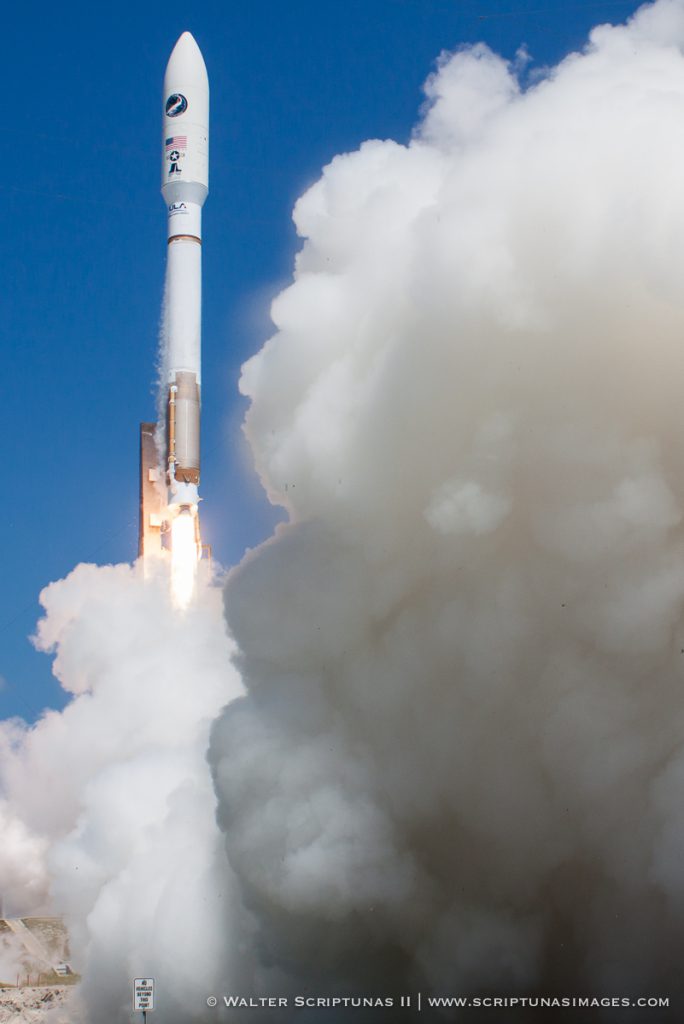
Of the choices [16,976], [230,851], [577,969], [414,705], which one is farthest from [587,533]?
[16,976]

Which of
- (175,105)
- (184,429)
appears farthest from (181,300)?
(175,105)

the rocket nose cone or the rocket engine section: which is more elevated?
the rocket nose cone

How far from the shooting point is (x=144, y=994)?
23.9 meters

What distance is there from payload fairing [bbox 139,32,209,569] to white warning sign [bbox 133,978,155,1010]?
41.5 ft

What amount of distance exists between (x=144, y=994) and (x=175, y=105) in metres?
21.6

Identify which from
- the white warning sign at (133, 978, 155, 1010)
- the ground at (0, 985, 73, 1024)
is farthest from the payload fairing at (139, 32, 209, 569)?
the white warning sign at (133, 978, 155, 1010)

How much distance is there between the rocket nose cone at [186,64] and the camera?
36.8 m

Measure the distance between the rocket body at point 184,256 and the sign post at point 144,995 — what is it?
13.1 meters

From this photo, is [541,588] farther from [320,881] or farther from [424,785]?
[320,881]

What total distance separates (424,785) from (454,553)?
11.5ft

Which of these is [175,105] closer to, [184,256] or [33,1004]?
[184,256]

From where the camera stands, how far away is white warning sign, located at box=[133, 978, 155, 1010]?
23.8 meters

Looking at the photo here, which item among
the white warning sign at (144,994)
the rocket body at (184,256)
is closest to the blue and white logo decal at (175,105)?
the rocket body at (184,256)

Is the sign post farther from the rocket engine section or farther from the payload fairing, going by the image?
the rocket engine section
